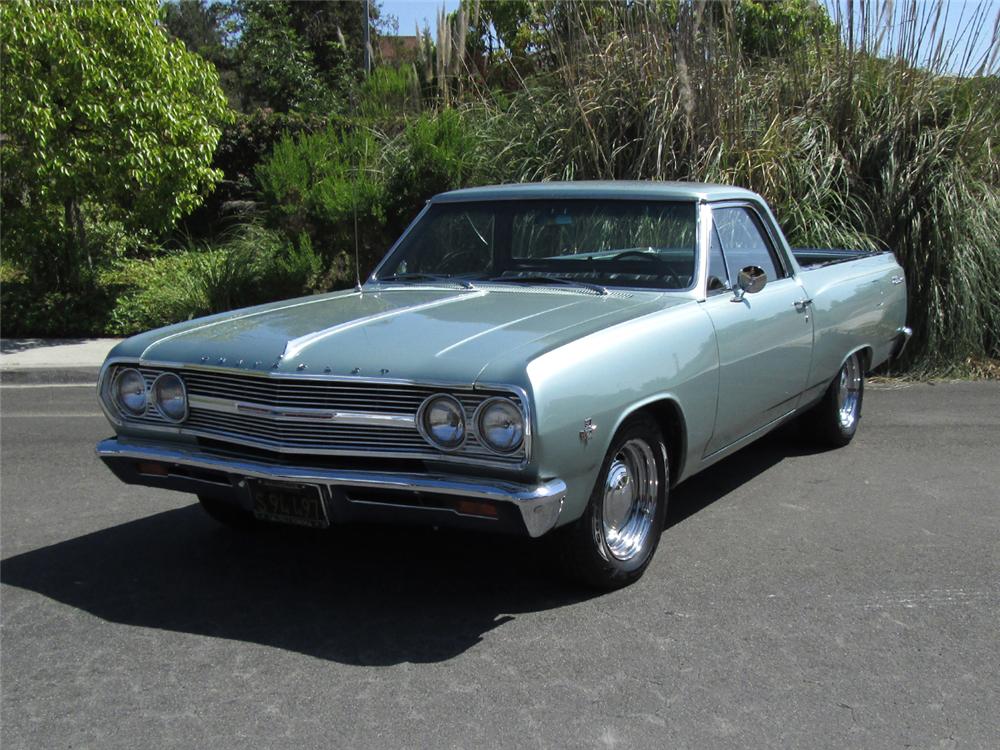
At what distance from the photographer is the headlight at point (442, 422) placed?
373 cm

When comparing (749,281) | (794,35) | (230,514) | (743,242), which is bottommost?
(230,514)

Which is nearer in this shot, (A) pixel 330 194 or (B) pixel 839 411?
(B) pixel 839 411

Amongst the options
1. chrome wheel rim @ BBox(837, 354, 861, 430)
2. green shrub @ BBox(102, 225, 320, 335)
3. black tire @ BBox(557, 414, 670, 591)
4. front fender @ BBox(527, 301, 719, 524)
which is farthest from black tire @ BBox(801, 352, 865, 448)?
green shrub @ BBox(102, 225, 320, 335)

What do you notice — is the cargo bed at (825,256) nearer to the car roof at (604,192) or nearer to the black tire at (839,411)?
the black tire at (839,411)

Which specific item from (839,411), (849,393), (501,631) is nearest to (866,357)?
(849,393)

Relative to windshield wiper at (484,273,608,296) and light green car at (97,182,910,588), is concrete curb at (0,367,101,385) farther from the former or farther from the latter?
windshield wiper at (484,273,608,296)

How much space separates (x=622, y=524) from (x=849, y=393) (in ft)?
10.1

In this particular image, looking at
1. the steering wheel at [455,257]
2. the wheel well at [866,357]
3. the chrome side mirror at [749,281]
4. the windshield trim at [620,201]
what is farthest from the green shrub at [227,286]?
the chrome side mirror at [749,281]

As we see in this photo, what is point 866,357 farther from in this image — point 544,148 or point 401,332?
point 544,148

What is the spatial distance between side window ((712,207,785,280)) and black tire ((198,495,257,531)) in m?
2.56

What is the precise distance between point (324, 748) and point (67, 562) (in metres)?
2.14

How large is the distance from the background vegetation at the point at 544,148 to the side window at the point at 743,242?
3.95 meters

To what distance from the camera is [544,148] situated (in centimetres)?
1043

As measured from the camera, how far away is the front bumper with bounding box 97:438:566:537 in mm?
3645
